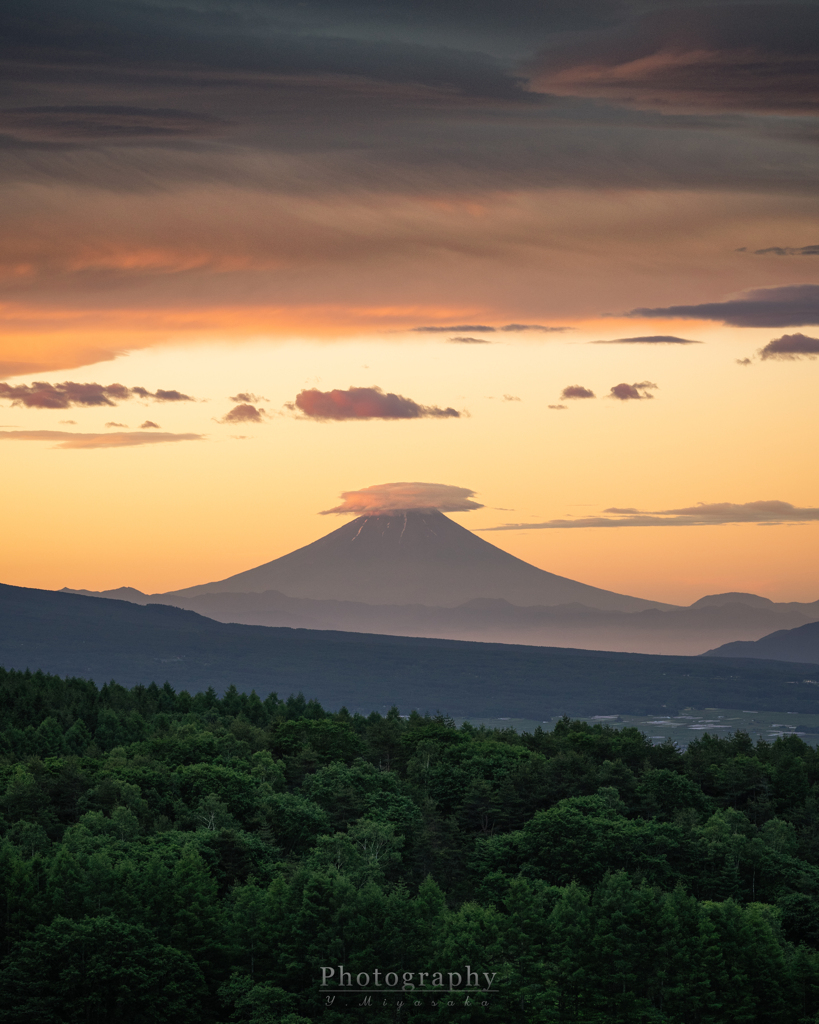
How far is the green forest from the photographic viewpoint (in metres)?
61.7

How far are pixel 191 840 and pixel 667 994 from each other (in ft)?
98.4

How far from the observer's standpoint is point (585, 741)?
12219 centimetres

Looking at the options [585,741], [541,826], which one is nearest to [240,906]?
[541,826]

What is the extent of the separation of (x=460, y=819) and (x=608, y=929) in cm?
3119

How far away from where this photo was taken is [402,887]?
70.9m

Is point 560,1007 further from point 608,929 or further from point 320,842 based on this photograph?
point 320,842

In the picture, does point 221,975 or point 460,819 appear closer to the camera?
point 221,975

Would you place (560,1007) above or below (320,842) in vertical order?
below

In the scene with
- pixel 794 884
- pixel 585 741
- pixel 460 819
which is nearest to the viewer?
pixel 794 884

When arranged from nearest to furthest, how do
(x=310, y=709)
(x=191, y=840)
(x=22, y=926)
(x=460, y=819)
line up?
(x=22, y=926), (x=191, y=840), (x=460, y=819), (x=310, y=709)

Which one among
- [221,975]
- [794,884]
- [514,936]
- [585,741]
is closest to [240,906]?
[221,975]

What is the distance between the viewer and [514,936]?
65.6 m

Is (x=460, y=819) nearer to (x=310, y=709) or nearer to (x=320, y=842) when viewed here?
(x=320, y=842)

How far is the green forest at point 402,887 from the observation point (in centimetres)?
6172
